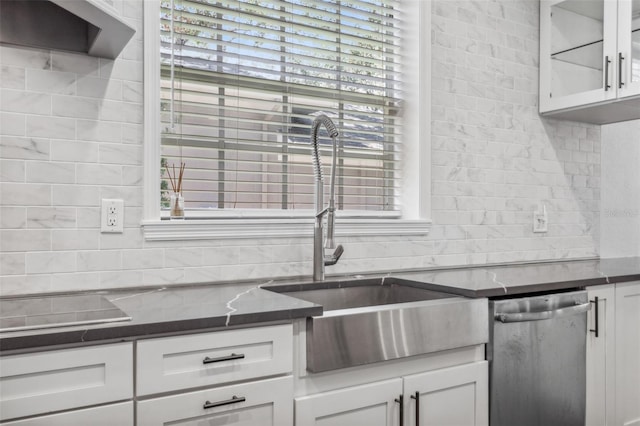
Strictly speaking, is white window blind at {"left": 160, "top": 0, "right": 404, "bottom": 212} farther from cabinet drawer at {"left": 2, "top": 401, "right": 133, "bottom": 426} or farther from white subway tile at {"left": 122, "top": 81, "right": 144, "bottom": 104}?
cabinet drawer at {"left": 2, "top": 401, "right": 133, "bottom": 426}

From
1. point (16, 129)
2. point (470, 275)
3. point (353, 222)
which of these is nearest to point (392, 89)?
point (353, 222)

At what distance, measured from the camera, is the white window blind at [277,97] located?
215cm

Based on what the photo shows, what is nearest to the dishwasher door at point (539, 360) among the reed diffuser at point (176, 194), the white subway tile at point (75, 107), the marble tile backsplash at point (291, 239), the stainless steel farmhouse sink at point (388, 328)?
the stainless steel farmhouse sink at point (388, 328)

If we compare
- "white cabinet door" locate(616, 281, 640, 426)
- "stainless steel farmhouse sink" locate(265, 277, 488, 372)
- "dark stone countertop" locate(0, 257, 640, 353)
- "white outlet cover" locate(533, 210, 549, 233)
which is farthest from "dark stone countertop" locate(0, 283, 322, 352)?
"white outlet cover" locate(533, 210, 549, 233)

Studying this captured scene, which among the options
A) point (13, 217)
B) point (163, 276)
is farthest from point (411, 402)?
point (13, 217)

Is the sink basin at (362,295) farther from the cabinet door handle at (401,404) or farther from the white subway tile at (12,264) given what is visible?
the white subway tile at (12,264)

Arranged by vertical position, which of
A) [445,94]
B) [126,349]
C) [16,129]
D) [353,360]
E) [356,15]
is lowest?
[353,360]

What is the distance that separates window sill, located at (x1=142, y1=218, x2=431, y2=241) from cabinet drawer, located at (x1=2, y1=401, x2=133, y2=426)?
0.78 meters

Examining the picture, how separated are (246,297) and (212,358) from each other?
1.08 feet

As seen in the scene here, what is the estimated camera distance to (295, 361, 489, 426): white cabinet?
162 centimetres

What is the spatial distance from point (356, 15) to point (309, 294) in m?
1.35

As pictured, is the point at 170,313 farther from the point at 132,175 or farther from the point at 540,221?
the point at 540,221

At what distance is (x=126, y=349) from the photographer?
4.28 ft

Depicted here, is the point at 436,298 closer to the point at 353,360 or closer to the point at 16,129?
the point at 353,360
